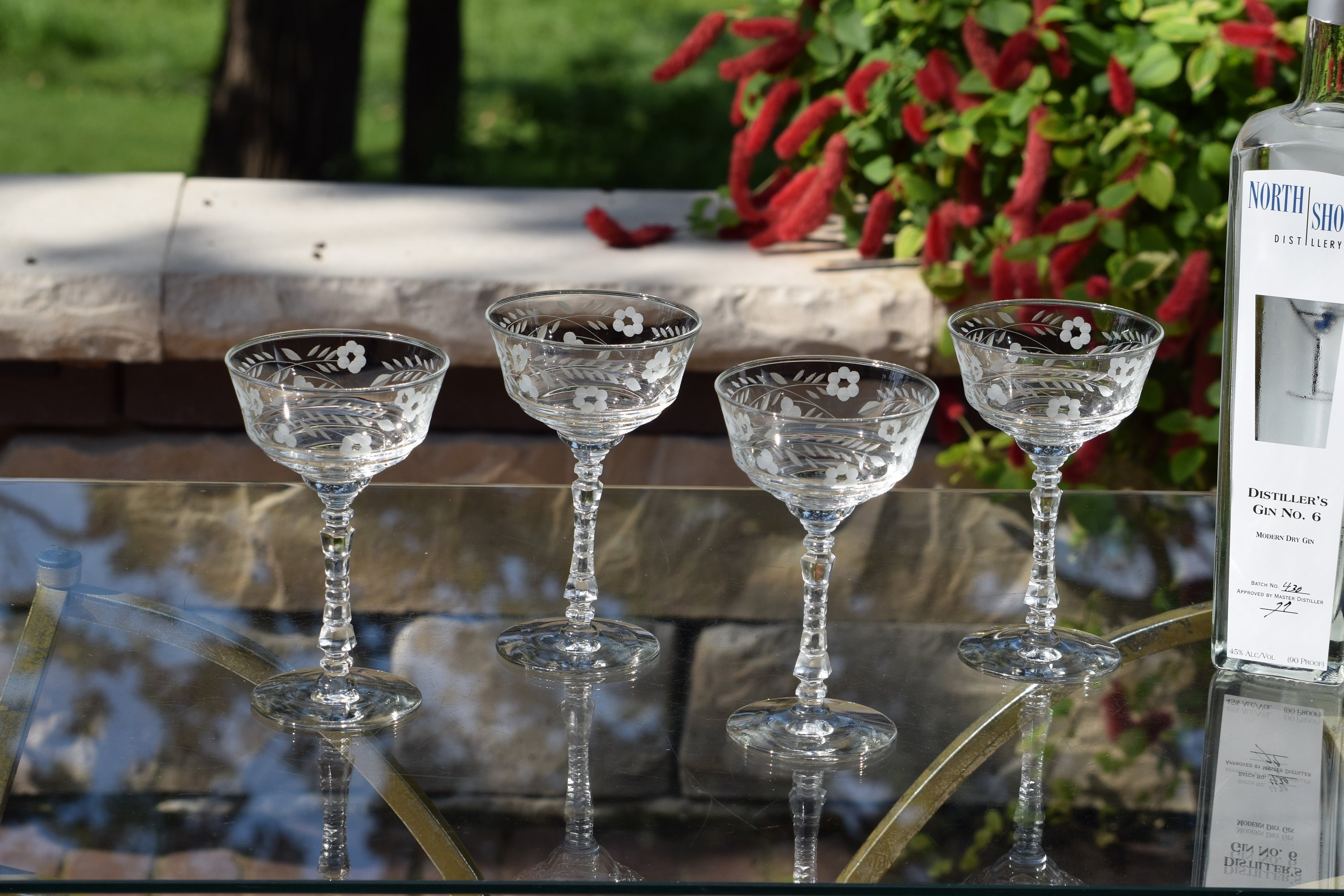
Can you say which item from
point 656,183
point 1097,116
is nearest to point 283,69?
point 656,183

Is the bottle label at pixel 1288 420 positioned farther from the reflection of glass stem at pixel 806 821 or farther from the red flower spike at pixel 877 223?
the red flower spike at pixel 877 223

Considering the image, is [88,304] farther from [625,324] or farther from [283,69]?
[283,69]

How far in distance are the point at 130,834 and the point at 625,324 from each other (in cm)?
47

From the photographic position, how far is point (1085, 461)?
199cm

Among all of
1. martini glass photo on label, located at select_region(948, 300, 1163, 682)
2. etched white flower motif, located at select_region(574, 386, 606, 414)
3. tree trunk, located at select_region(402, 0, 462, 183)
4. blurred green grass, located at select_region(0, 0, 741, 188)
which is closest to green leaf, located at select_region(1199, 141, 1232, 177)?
martini glass photo on label, located at select_region(948, 300, 1163, 682)

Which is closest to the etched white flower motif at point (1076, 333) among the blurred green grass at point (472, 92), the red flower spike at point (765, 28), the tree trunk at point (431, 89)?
the red flower spike at point (765, 28)

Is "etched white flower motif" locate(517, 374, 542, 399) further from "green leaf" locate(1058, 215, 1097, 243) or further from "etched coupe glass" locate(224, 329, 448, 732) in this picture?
"green leaf" locate(1058, 215, 1097, 243)

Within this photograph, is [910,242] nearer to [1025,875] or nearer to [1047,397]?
[1047,397]

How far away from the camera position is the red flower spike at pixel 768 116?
2143 mm

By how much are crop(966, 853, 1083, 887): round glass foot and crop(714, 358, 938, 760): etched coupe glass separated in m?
0.14

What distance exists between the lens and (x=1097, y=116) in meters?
2.07

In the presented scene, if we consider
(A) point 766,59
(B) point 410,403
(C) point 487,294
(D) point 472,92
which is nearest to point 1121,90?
(A) point 766,59

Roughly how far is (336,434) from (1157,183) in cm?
131

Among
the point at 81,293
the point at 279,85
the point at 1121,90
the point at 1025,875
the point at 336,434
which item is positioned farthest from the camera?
the point at 279,85
